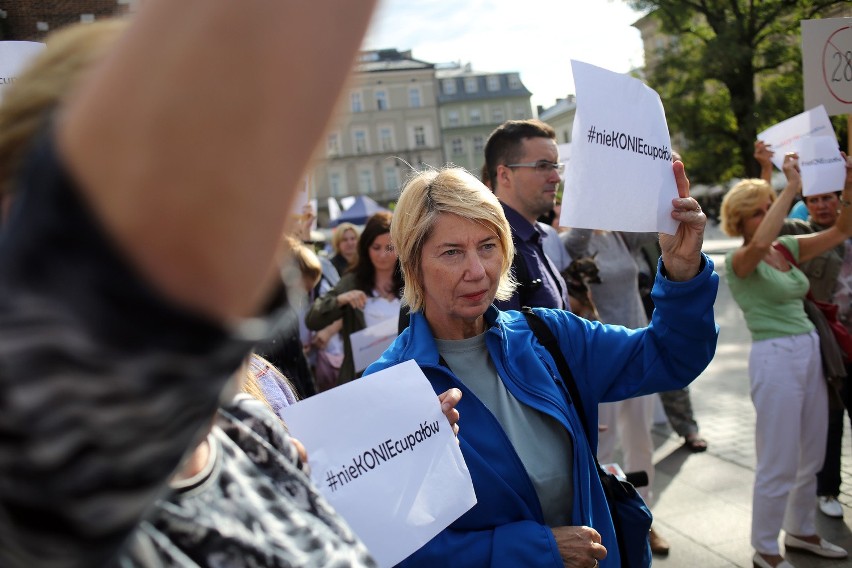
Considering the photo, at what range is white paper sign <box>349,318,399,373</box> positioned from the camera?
459 cm

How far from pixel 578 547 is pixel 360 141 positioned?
74366 millimetres

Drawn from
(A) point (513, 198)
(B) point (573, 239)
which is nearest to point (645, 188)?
(A) point (513, 198)

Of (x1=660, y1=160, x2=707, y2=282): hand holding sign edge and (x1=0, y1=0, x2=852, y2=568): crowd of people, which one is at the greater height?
(x1=0, y1=0, x2=852, y2=568): crowd of people

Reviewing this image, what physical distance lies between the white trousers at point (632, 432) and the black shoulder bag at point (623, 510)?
2755 millimetres

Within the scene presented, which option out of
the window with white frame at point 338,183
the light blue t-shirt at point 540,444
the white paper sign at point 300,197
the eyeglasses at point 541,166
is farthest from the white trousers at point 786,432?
the window with white frame at point 338,183

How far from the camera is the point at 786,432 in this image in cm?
401

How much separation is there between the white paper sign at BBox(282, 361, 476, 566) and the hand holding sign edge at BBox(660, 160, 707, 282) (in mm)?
805

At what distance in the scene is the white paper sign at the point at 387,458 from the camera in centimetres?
167

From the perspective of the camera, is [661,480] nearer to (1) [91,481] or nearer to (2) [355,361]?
(2) [355,361]

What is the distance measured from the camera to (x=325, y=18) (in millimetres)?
472

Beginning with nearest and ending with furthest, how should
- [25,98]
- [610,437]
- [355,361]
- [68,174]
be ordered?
1. [68,174]
2. [25,98]
3. [355,361]
4. [610,437]

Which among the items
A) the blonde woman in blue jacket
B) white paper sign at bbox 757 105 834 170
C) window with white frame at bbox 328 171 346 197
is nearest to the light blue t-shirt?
the blonde woman in blue jacket

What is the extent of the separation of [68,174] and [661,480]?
18.7 feet

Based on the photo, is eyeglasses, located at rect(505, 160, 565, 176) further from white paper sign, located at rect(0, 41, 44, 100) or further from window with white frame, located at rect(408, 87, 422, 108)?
window with white frame, located at rect(408, 87, 422, 108)
